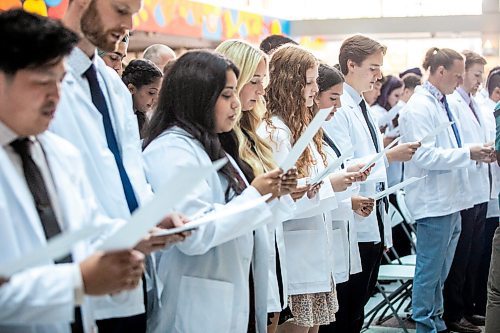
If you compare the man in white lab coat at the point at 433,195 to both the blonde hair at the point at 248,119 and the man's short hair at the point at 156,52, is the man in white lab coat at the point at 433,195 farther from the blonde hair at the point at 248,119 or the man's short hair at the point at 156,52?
the blonde hair at the point at 248,119

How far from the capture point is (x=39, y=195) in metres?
1.70

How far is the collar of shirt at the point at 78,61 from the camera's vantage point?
7.06 feet

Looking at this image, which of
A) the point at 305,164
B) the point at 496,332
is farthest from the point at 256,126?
the point at 496,332

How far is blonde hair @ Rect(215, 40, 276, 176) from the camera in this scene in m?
2.75

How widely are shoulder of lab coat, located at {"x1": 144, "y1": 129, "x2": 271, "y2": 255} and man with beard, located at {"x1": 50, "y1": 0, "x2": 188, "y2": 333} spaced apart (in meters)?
0.14

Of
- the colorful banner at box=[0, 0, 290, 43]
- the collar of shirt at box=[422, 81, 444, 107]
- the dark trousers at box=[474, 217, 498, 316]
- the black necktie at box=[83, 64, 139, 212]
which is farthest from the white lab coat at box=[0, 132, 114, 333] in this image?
the dark trousers at box=[474, 217, 498, 316]

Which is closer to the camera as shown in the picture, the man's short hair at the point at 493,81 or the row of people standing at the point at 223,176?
the row of people standing at the point at 223,176

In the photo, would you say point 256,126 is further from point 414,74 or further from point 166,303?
point 414,74

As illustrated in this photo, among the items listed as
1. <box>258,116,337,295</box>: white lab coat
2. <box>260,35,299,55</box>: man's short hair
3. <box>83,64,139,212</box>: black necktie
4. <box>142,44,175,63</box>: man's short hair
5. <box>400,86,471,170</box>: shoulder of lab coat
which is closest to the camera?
<box>83,64,139,212</box>: black necktie

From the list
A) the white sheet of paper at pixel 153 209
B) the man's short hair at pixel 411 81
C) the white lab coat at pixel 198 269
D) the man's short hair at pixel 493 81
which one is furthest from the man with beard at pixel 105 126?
the man's short hair at pixel 411 81

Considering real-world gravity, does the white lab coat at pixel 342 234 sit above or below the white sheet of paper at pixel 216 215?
below

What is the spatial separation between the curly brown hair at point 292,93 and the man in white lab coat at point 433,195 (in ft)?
Answer: 4.32

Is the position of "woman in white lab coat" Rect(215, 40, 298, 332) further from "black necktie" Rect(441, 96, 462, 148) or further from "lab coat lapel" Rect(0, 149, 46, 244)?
"black necktie" Rect(441, 96, 462, 148)

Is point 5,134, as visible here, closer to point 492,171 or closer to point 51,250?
point 51,250
